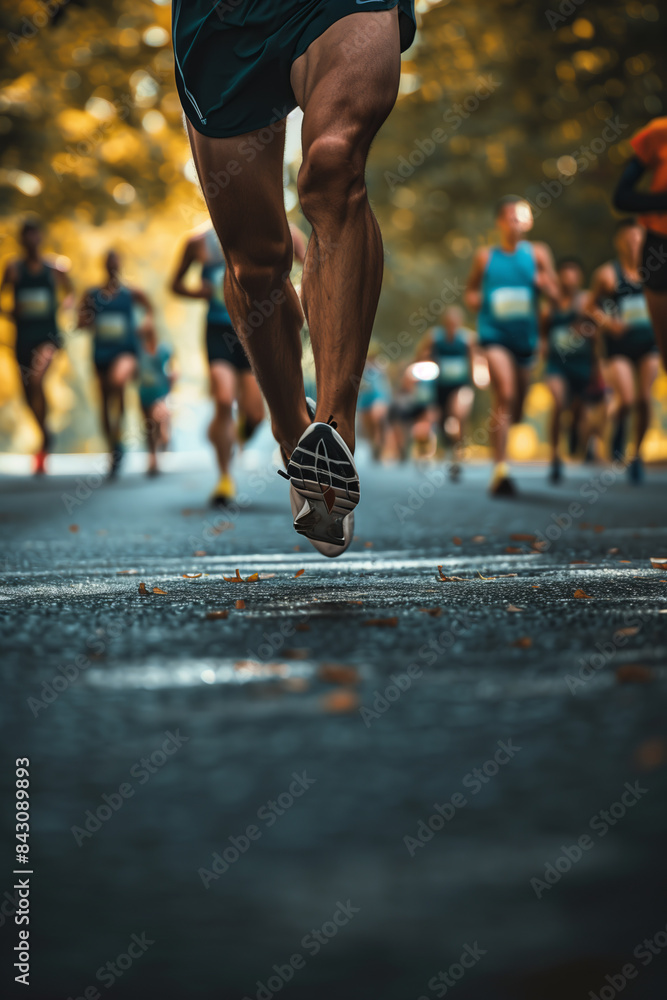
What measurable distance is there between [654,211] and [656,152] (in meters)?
0.34

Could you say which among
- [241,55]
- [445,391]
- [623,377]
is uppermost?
[241,55]

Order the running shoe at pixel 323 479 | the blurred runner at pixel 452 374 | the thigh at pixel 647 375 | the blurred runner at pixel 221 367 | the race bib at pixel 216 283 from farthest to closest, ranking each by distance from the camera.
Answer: the blurred runner at pixel 452 374, the thigh at pixel 647 375, the race bib at pixel 216 283, the blurred runner at pixel 221 367, the running shoe at pixel 323 479

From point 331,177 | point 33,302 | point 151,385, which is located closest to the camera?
point 331,177

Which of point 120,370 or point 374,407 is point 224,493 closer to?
point 120,370

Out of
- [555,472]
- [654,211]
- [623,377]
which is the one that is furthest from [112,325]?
[654,211]

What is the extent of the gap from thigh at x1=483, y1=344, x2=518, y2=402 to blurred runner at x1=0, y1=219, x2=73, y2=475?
5989 millimetres

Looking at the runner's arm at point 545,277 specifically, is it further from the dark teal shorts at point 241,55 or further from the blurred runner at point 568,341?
Answer: the dark teal shorts at point 241,55

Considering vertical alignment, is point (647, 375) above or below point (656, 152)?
below

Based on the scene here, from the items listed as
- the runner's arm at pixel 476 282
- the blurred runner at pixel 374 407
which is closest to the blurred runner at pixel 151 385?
the runner's arm at pixel 476 282

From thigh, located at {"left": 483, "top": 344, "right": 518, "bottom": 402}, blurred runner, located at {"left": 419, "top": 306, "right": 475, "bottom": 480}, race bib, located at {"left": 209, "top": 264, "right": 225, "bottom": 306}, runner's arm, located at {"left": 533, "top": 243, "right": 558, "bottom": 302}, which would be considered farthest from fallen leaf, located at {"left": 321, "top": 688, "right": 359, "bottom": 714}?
blurred runner, located at {"left": 419, "top": 306, "right": 475, "bottom": 480}

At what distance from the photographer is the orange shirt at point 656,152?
6914 millimetres

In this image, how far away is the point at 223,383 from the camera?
30.0ft

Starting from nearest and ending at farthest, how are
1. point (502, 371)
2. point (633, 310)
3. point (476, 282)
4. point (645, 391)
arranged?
point (502, 371) → point (476, 282) → point (645, 391) → point (633, 310)

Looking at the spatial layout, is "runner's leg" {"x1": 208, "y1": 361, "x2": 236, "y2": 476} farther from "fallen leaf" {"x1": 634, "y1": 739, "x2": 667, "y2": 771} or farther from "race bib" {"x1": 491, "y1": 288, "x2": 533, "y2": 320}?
"fallen leaf" {"x1": 634, "y1": 739, "x2": 667, "y2": 771}
